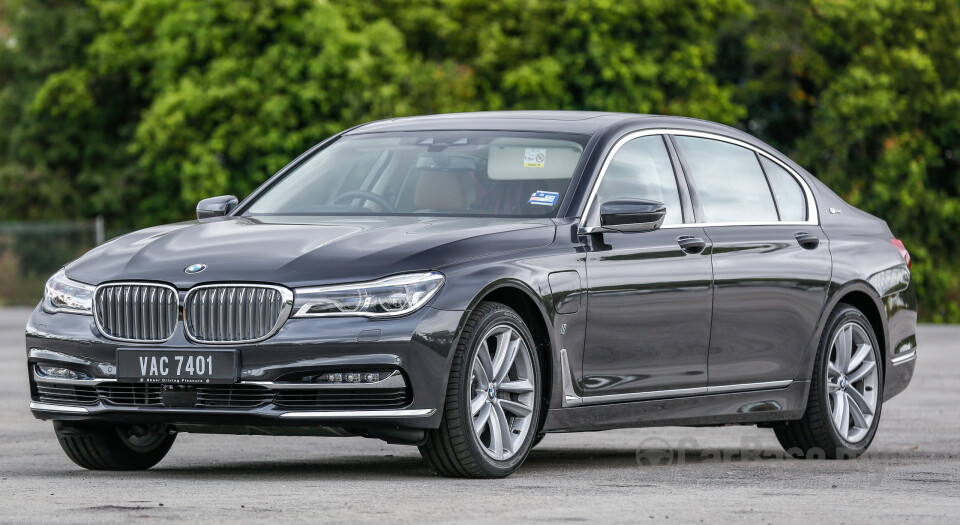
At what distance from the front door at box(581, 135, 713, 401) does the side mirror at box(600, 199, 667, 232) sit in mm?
82

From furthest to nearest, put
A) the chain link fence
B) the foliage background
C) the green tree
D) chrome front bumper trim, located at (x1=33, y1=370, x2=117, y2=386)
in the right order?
1. the foliage background
2. the green tree
3. the chain link fence
4. chrome front bumper trim, located at (x1=33, y1=370, x2=117, y2=386)

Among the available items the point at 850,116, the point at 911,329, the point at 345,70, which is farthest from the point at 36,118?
the point at 911,329

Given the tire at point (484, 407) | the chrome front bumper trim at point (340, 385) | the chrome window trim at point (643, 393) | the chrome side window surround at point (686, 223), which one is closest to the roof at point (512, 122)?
the chrome side window surround at point (686, 223)

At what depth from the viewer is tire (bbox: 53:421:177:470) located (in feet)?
28.1

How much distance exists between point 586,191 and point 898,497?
6.72ft

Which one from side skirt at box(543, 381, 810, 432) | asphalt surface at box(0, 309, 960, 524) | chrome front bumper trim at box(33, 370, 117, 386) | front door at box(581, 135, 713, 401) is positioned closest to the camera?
asphalt surface at box(0, 309, 960, 524)

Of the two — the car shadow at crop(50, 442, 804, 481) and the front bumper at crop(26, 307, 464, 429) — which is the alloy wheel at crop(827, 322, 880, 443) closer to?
the car shadow at crop(50, 442, 804, 481)

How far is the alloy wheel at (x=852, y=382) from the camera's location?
10.4 metres

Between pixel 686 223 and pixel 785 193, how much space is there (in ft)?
4.14

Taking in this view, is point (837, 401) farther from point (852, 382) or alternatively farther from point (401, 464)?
point (401, 464)

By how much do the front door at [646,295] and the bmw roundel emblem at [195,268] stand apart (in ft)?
5.78

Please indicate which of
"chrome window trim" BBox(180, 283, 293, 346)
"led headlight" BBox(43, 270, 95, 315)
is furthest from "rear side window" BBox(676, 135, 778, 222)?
"led headlight" BBox(43, 270, 95, 315)

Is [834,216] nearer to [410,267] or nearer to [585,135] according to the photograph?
[585,135]

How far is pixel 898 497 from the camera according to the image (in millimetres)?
7902
